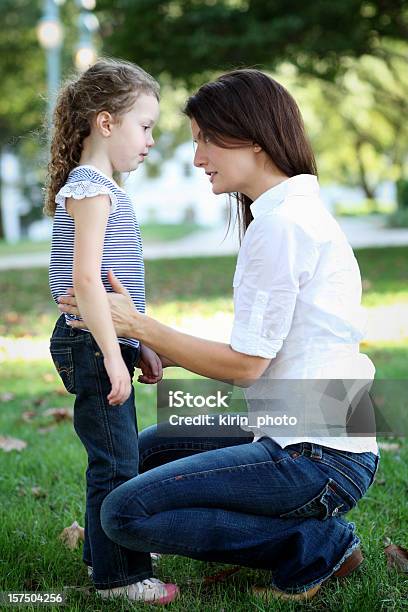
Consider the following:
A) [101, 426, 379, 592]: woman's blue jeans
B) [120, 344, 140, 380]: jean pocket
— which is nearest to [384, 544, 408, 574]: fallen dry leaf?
[101, 426, 379, 592]: woman's blue jeans

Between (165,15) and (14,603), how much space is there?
501 inches

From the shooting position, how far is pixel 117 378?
262 cm

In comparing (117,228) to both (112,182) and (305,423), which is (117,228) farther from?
(305,423)

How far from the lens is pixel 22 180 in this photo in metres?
40.5

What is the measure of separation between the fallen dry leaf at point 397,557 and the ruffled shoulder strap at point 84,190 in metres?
1.44

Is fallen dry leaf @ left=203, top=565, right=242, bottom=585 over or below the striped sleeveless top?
below

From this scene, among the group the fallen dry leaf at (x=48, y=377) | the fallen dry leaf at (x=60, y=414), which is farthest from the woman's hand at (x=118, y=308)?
the fallen dry leaf at (x=48, y=377)

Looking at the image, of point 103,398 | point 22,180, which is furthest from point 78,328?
point 22,180

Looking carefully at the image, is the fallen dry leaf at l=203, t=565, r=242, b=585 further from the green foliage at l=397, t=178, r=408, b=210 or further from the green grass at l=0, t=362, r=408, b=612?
the green foliage at l=397, t=178, r=408, b=210

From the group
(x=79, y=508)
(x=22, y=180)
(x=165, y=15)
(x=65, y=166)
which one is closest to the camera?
(x=65, y=166)

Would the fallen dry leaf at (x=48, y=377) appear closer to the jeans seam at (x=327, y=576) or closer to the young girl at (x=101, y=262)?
the young girl at (x=101, y=262)

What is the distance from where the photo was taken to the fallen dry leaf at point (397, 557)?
295cm

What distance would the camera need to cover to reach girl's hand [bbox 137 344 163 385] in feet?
9.80

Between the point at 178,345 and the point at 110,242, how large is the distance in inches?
15.2
